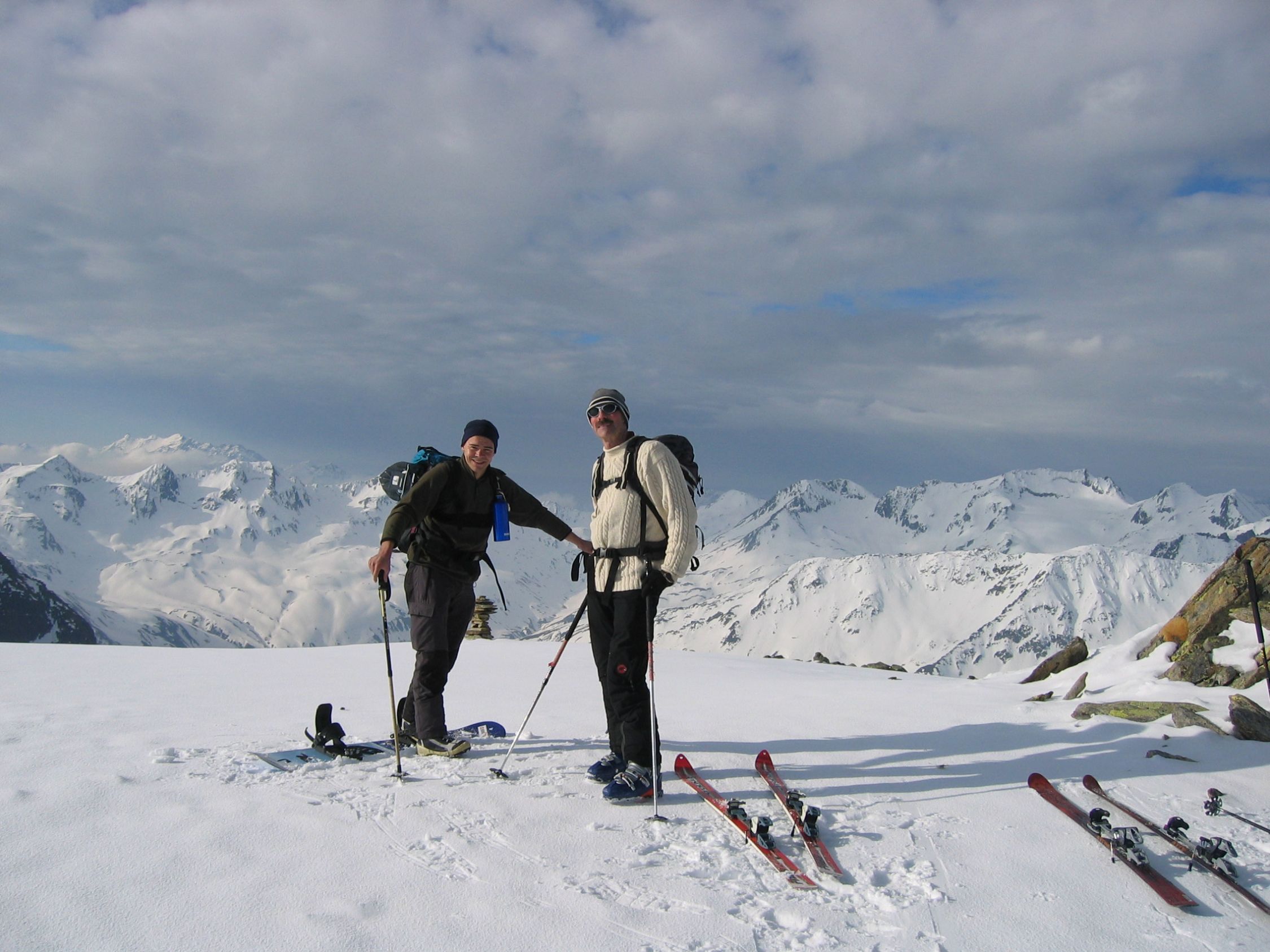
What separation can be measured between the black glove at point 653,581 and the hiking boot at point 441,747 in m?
2.21

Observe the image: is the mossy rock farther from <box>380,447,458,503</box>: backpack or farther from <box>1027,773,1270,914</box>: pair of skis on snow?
<box>380,447,458,503</box>: backpack

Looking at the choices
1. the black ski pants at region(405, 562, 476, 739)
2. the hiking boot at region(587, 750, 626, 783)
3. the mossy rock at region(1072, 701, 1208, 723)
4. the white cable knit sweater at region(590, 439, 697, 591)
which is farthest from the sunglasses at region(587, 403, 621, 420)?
the mossy rock at region(1072, 701, 1208, 723)

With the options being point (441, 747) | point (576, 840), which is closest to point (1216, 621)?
point (576, 840)

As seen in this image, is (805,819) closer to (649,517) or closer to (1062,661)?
(649,517)

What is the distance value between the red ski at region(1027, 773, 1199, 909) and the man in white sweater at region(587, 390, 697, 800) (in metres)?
3.11

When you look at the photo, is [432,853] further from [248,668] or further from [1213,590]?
[1213,590]

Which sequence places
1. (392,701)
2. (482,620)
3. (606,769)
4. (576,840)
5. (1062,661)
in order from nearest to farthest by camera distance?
(576,840) → (606,769) → (392,701) → (1062,661) → (482,620)

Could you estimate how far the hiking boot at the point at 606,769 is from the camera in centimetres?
627

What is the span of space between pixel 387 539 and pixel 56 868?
3.13 metres

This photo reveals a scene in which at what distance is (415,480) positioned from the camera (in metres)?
7.52

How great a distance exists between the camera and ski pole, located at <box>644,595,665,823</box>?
5625 mm

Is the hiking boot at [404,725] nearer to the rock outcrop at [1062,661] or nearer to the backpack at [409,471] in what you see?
the backpack at [409,471]

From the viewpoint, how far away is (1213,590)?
42.7 feet

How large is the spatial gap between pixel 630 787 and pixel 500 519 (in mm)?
2755
